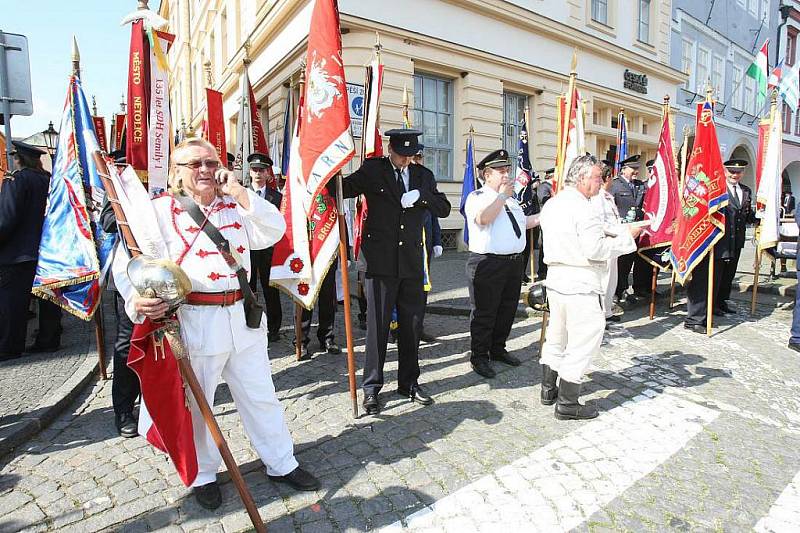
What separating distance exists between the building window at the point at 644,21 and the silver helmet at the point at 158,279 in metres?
20.8

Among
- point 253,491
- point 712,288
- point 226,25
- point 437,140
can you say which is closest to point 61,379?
point 253,491

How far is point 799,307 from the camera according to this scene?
5223 mm

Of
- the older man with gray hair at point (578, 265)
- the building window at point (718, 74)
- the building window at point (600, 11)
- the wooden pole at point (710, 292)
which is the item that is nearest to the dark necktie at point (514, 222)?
the older man with gray hair at point (578, 265)

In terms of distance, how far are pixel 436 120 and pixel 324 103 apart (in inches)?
382

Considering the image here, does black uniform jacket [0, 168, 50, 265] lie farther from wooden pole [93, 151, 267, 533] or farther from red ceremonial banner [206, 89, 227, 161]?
wooden pole [93, 151, 267, 533]

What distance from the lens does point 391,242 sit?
381 centimetres

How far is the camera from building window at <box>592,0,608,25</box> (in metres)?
16.4

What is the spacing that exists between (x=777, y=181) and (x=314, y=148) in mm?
7081

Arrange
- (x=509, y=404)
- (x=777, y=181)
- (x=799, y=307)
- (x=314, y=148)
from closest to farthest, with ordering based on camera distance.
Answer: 1. (x=314, y=148)
2. (x=509, y=404)
3. (x=799, y=307)
4. (x=777, y=181)

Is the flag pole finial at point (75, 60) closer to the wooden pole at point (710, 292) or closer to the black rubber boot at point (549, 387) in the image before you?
the black rubber boot at point (549, 387)

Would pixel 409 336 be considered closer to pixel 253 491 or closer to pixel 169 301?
pixel 253 491

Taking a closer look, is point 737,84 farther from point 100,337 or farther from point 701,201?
point 100,337

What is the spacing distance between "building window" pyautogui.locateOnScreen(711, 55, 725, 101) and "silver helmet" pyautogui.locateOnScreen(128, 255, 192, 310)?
86.7ft

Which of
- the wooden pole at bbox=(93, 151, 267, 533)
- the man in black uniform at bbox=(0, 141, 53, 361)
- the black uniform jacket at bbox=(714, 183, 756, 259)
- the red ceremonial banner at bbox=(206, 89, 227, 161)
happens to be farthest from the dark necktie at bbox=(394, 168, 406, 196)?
the black uniform jacket at bbox=(714, 183, 756, 259)
